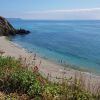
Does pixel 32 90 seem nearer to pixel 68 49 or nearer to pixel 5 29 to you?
pixel 68 49

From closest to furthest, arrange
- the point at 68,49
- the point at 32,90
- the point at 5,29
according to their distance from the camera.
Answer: the point at 32,90, the point at 68,49, the point at 5,29

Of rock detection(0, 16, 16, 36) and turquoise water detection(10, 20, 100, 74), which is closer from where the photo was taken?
turquoise water detection(10, 20, 100, 74)

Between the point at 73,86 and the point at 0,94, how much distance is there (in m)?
2.97

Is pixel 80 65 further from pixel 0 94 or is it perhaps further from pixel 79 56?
pixel 0 94

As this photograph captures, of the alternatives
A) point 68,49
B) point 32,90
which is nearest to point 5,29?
point 68,49

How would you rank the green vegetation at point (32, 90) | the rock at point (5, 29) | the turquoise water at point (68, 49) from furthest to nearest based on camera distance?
the rock at point (5, 29) → the turquoise water at point (68, 49) → the green vegetation at point (32, 90)

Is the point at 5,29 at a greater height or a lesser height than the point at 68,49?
greater

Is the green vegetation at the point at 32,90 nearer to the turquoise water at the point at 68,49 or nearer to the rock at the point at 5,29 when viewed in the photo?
the turquoise water at the point at 68,49

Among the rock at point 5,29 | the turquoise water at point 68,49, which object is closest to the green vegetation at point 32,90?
the turquoise water at point 68,49

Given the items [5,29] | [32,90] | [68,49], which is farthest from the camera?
[5,29]

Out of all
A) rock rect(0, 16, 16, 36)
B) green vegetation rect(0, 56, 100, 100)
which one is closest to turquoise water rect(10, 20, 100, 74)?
rock rect(0, 16, 16, 36)

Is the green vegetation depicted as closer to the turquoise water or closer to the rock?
the turquoise water

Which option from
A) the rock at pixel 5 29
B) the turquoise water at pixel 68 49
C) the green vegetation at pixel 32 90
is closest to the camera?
the green vegetation at pixel 32 90

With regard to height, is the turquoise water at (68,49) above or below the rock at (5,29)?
below
